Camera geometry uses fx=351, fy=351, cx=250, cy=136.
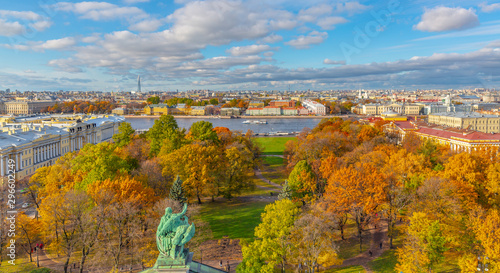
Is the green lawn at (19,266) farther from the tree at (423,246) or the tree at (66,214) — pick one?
the tree at (423,246)

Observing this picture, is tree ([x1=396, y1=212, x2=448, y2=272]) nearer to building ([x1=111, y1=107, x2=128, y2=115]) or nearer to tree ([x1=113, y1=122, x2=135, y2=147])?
tree ([x1=113, y1=122, x2=135, y2=147])

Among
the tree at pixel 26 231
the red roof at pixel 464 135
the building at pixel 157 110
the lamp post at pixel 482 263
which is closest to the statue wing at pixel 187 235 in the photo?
the tree at pixel 26 231

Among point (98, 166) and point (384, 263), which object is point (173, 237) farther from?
point (98, 166)

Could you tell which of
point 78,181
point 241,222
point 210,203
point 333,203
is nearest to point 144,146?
point 210,203

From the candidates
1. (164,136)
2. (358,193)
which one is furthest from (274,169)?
(358,193)

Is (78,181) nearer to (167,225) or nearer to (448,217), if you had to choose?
(167,225)

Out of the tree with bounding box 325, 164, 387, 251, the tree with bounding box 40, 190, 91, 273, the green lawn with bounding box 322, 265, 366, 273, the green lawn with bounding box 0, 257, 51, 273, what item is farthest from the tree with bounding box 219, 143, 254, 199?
the green lawn with bounding box 0, 257, 51, 273
